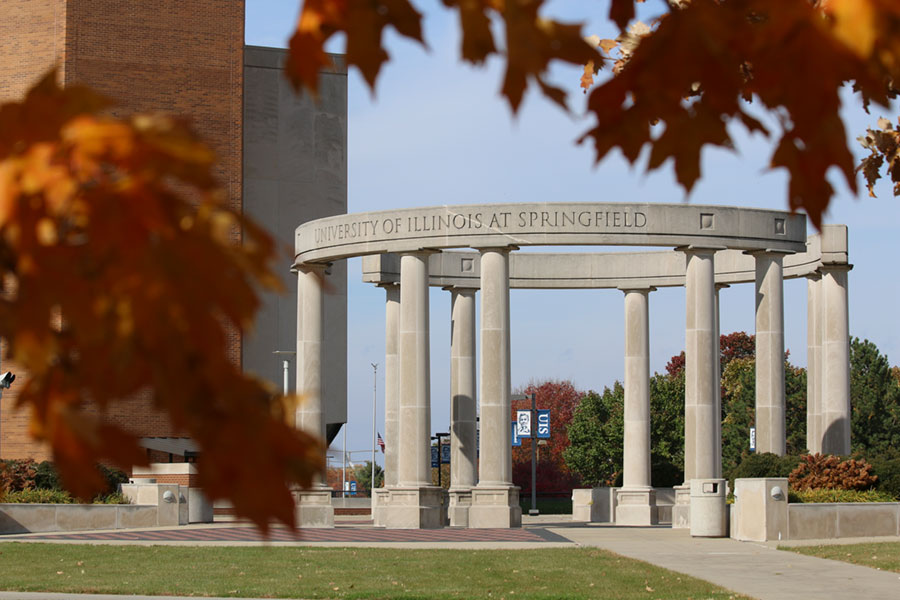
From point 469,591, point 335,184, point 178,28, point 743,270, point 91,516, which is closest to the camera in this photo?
point 469,591

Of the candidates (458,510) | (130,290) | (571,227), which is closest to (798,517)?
(571,227)

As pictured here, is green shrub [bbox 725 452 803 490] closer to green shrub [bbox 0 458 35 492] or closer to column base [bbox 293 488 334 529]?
column base [bbox 293 488 334 529]

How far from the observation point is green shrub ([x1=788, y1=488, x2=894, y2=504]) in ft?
112

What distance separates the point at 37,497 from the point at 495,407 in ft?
49.5

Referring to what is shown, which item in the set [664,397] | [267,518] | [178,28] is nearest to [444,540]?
[267,518]

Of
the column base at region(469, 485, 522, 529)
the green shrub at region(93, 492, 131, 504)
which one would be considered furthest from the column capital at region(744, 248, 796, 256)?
the green shrub at region(93, 492, 131, 504)

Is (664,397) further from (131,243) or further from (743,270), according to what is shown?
(131,243)

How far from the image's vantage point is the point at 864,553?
1049 inches

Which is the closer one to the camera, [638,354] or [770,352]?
[770,352]

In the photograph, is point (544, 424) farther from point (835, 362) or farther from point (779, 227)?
point (779, 227)

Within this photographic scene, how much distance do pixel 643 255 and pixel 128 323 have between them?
49.2 meters

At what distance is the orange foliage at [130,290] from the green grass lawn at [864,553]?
21.7m

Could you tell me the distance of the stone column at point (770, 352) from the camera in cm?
4256

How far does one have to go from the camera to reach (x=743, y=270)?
4859cm
